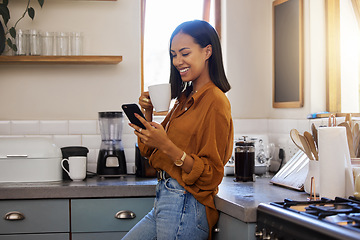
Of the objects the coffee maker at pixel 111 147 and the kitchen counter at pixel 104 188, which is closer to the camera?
the kitchen counter at pixel 104 188

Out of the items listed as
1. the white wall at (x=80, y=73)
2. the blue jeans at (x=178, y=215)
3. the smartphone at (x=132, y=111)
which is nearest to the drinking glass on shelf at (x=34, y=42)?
the white wall at (x=80, y=73)

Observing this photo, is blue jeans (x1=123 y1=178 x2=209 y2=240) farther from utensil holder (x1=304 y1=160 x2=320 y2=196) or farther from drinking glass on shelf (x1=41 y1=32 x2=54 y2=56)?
drinking glass on shelf (x1=41 y1=32 x2=54 y2=56)

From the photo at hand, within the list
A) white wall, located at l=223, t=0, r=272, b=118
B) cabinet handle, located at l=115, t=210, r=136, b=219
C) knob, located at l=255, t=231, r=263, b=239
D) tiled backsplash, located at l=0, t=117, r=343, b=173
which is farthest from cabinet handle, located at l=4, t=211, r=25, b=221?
white wall, located at l=223, t=0, r=272, b=118

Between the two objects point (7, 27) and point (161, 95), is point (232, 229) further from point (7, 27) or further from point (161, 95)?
point (7, 27)

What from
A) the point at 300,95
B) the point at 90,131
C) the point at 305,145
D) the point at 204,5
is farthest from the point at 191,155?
the point at 204,5

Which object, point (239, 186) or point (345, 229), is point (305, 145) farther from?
point (345, 229)

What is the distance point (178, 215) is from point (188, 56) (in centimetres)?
65

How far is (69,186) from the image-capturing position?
107 inches

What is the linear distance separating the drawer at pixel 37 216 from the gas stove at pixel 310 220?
1.30 meters

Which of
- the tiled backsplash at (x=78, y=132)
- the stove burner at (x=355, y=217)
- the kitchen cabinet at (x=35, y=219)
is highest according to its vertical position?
the tiled backsplash at (x=78, y=132)

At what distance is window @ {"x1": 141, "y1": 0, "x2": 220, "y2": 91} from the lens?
357 centimetres

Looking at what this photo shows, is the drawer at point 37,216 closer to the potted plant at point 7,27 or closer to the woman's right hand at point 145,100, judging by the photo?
the woman's right hand at point 145,100

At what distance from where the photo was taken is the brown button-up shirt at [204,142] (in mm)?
1940

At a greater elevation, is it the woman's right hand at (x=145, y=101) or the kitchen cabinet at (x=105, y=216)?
the woman's right hand at (x=145, y=101)
